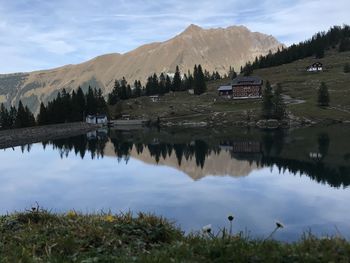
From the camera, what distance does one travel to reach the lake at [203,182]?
1641 inches

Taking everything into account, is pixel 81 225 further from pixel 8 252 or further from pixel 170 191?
pixel 170 191

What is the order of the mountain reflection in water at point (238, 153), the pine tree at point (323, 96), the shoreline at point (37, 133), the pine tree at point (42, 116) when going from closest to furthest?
the mountain reflection in water at point (238, 153) → the shoreline at point (37, 133) → the pine tree at point (323, 96) → the pine tree at point (42, 116)

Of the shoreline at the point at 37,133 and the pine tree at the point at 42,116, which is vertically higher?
the pine tree at the point at 42,116

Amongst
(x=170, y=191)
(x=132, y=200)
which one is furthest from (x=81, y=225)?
(x=170, y=191)

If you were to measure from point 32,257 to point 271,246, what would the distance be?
5995mm

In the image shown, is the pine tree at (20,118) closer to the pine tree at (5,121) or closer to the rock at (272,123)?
the pine tree at (5,121)

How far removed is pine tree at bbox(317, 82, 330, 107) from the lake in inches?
2439

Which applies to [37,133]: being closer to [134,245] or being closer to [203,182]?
[203,182]

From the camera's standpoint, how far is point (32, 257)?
11156mm

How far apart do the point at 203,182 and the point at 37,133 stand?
377ft

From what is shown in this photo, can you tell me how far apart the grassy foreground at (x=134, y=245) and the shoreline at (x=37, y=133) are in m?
133

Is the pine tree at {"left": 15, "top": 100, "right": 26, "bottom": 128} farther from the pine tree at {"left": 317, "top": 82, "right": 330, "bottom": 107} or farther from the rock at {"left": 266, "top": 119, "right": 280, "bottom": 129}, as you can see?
the pine tree at {"left": 317, "top": 82, "right": 330, "bottom": 107}

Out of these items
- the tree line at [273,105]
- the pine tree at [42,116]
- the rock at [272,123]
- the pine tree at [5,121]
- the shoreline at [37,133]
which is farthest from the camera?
the pine tree at [42,116]

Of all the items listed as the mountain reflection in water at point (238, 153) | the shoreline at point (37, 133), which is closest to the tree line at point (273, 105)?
the mountain reflection in water at point (238, 153)
